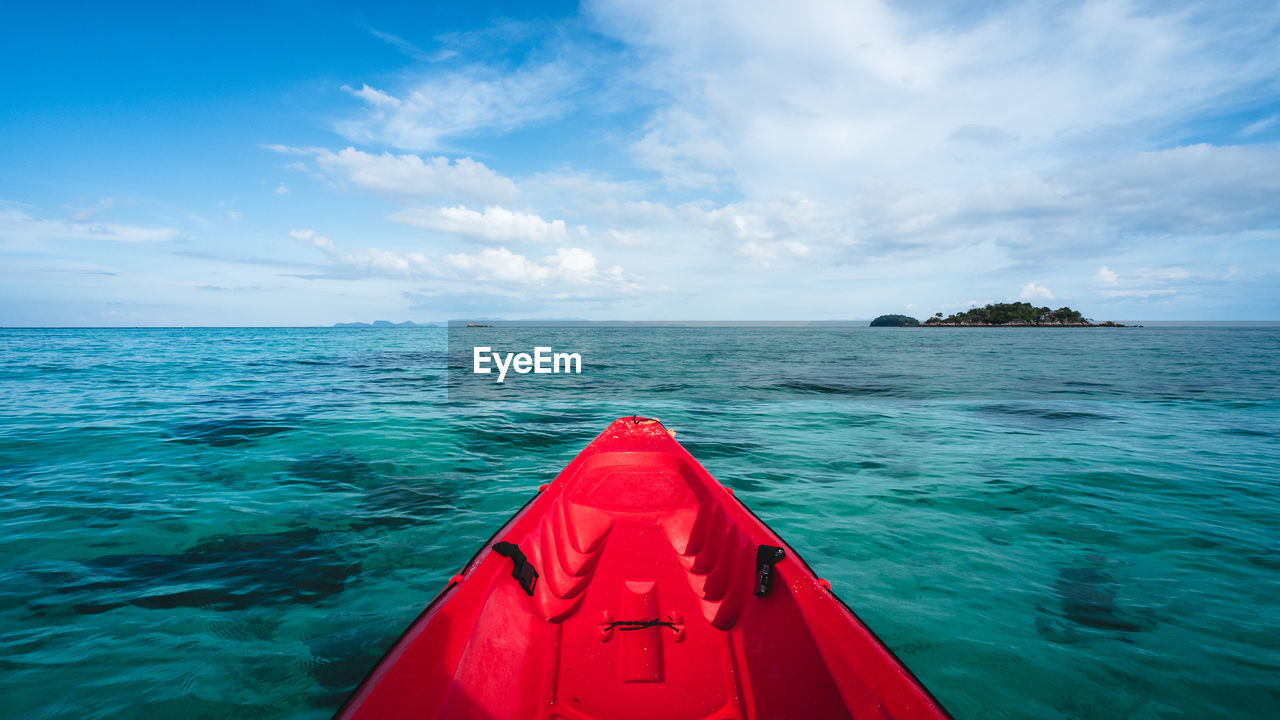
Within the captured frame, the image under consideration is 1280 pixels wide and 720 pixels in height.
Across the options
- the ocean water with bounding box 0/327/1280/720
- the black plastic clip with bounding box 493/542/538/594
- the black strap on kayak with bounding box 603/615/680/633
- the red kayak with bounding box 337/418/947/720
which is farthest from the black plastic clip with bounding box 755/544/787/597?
the ocean water with bounding box 0/327/1280/720

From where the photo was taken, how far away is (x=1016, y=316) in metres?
138

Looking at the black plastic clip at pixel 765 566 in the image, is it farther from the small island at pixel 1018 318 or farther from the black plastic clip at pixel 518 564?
the small island at pixel 1018 318

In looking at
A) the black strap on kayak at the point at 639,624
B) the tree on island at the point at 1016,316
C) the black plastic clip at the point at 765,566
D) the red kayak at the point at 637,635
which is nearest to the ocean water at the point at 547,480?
the red kayak at the point at 637,635

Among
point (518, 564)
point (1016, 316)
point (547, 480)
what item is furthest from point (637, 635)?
point (1016, 316)

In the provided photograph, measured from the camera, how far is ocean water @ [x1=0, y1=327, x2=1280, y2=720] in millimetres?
4246

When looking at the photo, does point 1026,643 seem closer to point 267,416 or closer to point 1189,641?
point 1189,641

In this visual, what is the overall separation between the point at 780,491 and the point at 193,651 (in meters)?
7.99

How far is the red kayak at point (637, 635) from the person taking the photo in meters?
2.58

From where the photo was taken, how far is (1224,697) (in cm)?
405

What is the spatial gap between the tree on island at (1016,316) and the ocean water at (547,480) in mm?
148940

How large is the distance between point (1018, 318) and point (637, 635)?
17402 cm

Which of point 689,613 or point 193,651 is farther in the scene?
point 193,651

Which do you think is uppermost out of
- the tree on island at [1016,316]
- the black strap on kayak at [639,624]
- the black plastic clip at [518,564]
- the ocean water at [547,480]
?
the tree on island at [1016,316]

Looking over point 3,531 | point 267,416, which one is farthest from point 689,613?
point 267,416
